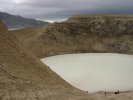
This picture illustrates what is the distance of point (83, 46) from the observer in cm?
5084

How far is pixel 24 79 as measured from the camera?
12.7m

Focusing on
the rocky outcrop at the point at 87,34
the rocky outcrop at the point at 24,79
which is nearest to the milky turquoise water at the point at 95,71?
the rocky outcrop at the point at 87,34

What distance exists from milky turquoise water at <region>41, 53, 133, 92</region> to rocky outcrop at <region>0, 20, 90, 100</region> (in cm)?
1175

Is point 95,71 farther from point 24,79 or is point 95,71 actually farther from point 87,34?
point 24,79

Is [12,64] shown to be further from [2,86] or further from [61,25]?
[61,25]

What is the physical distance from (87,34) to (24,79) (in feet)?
131

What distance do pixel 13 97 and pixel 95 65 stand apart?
86.5 feet

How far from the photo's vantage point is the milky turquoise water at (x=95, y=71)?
2672 centimetres

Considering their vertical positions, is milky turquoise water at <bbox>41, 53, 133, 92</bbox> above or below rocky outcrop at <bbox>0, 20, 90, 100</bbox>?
below

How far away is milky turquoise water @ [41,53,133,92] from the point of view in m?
26.7

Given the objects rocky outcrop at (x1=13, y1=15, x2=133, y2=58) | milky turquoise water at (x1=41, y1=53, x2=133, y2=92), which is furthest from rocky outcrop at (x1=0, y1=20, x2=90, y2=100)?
rocky outcrop at (x1=13, y1=15, x2=133, y2=58)

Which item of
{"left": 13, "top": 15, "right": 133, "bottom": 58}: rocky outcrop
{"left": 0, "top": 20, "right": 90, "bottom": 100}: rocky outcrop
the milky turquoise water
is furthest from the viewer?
{"left": 13, "top": 15, "right": 133, "bottom": 58}: rocky outcrop

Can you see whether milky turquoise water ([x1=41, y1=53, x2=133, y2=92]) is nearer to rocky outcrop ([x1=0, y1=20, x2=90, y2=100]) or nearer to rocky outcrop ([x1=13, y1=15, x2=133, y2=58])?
rocky outcrop ([x1=13, y1=15, x2=133, y2=58])

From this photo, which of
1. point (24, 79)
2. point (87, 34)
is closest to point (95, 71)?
point (87, 34)
